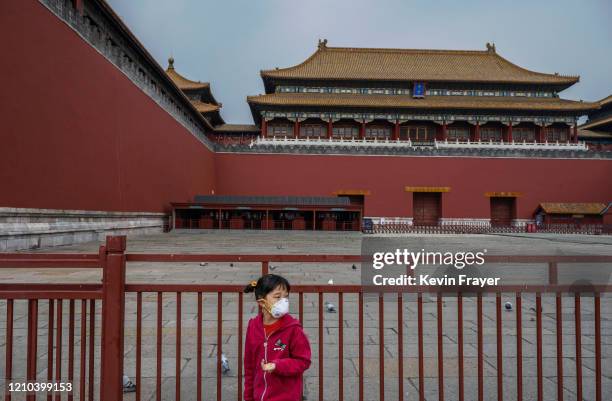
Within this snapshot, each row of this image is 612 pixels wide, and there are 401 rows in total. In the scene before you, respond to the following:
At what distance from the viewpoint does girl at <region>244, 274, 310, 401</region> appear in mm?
1941

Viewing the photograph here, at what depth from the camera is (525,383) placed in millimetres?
2947

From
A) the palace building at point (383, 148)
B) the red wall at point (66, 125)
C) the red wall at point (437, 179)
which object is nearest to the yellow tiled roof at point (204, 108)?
the palace building at point (383, 148)

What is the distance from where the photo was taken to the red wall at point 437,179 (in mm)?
27047

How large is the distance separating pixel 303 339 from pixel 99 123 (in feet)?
46.6

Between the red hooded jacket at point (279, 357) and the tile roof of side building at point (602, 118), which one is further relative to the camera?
the tile roof of side building at point (602, 118)

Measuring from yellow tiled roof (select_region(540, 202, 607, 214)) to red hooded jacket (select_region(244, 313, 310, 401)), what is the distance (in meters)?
28.4

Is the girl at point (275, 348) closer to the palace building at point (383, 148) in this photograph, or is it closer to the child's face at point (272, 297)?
the child's face at point (272, 297)

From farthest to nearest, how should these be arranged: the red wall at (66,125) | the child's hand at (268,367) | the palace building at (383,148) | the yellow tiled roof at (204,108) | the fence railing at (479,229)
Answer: the yellow tiled roof at (204,108), the fence railing at (479,229), the palace building at (383,148), the red wall at (66,125), the child's hand at (268,367)

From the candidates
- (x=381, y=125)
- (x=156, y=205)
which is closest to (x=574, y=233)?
(x=381, y=125)

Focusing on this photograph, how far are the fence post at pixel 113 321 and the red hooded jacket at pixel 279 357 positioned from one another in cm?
71

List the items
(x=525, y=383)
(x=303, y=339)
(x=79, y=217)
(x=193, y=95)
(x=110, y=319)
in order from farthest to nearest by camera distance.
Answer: (x=193, y=95) → (x=79, y=217) → (x=525, y=383) → (x=110, y=319) → (x=303, y=339)

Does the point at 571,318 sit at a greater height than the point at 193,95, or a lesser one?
lesser

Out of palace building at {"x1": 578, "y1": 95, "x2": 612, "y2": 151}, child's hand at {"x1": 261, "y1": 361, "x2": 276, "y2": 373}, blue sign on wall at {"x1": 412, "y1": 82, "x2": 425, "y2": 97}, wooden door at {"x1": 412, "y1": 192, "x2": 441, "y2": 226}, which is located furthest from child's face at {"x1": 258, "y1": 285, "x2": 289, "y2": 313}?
palace building at {"x1": 578, "y1": 95, "x2": 612, "y2": 151}

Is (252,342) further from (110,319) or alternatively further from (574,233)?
(574,233)
